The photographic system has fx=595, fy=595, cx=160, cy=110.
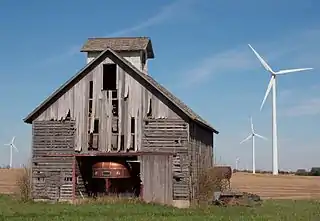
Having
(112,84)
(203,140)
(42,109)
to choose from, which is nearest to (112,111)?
(112,84)

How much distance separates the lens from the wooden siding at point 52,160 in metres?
35.4

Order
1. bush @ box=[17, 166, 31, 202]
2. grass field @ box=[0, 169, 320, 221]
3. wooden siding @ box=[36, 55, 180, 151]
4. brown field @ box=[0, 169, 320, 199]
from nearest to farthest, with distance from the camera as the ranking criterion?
grass field @ box=[0, 169, 320, 221] → wooden siding @ box=[36, 55, 180, 151] → bush @ box=[17, 166, 31, 202] → brown field @ box=[0, 169, 320, 199]

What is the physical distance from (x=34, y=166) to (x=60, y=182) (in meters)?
1.96

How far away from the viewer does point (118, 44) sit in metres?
41.2

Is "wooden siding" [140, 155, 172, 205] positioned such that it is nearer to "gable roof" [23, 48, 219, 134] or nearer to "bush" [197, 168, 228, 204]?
"bush" [197, 168, 228, 204]

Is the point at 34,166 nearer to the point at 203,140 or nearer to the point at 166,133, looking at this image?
the point at 166,133

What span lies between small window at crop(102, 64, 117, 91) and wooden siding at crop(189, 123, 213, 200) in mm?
5374

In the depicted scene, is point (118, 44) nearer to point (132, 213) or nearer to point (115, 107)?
point (115, 107)

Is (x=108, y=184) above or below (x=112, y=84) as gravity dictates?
below

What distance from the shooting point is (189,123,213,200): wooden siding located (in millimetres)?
34969

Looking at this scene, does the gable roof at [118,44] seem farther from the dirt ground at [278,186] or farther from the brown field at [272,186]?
the dirt ground at [278,186]

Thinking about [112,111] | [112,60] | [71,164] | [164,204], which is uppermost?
[112,60]

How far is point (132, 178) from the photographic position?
36688mm

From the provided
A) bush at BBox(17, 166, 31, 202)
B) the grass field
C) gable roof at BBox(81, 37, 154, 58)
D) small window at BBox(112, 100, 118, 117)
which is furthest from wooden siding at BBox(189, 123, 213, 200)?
bush at BBox(17, 166, 31, 202)
